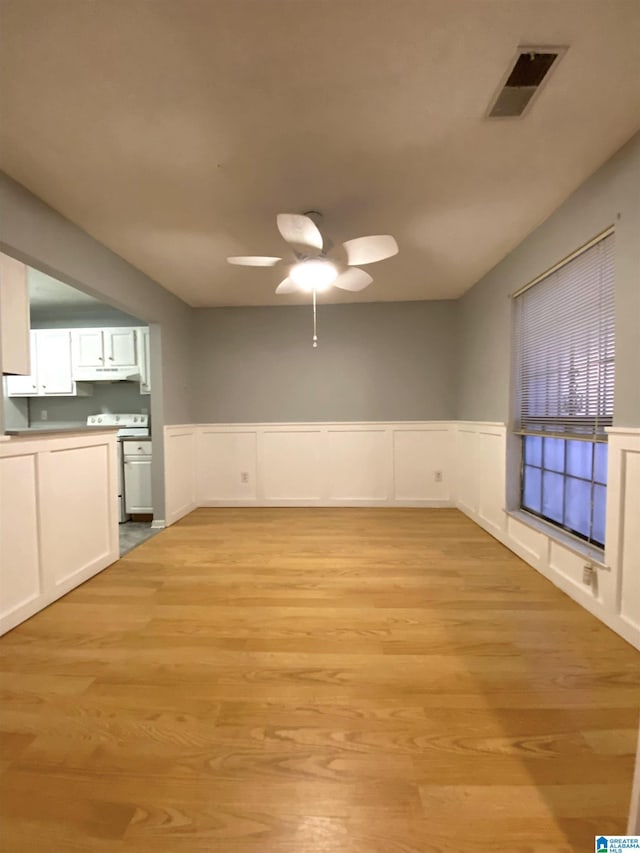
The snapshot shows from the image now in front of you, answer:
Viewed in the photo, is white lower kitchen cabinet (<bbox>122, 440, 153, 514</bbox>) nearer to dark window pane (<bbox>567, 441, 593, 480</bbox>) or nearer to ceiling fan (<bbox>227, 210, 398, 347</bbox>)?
ceiling fan (<bbox>227, 210, 398, 347</bbox>)

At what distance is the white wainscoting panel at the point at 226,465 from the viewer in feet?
14.2

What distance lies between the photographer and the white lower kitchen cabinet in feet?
12.4

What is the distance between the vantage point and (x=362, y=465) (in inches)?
167

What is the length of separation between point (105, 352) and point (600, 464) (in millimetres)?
4659

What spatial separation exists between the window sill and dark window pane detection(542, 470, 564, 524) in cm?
9

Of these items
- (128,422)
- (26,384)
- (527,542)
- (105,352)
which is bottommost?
(527,542)

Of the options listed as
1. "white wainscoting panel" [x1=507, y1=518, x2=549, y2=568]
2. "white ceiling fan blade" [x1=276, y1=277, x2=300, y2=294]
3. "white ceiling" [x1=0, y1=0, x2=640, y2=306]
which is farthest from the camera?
"white ceiling fan blade" [x1=276, y1=277, x2=300, y2=294]

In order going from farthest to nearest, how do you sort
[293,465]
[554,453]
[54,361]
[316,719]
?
[293,465] → [54,361] → [554,453] → [316,719]

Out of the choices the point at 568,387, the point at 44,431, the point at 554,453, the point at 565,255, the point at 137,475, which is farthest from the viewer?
the point at 137,475

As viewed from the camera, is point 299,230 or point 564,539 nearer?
point 299,230

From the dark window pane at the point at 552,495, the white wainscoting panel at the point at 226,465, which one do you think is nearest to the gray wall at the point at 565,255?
the dark window pane at the point at 552,495

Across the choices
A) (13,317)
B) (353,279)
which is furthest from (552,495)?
(13,317)

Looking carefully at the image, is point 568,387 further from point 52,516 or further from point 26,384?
point 26,384

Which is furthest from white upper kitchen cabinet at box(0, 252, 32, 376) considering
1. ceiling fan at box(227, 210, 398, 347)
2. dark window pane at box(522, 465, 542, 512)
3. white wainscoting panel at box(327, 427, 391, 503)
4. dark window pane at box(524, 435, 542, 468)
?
dark window pane at box(522, 465, 542, 512)
